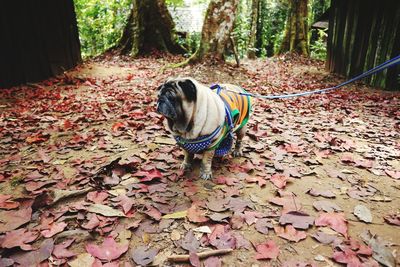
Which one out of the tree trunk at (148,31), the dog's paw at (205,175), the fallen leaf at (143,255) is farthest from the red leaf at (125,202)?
the tree trunk at (148,31)

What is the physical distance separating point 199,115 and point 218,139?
44 centimetres

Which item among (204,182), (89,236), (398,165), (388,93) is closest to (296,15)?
(388,93)

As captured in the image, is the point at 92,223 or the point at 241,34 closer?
the point at 92,223

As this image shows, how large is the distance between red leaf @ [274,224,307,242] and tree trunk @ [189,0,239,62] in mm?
7358

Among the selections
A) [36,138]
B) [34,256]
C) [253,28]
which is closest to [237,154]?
[34,256]

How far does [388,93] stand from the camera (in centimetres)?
840

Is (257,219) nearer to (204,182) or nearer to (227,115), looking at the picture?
(204,182)

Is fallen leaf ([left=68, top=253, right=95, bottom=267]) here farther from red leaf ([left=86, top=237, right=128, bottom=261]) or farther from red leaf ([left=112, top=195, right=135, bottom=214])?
red leaf ([left=112, top=195, right=135, bottom=214])

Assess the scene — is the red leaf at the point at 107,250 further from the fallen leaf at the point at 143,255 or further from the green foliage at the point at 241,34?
the green foliage at the point at 241,34

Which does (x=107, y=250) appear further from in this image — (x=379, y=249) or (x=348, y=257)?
(x=379, y=249)

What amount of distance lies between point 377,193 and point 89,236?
3.07 m

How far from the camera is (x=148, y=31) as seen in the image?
1600cm

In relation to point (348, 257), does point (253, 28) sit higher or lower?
higher

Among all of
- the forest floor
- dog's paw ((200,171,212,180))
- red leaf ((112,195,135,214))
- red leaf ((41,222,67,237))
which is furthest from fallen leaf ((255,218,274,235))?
red leaf ((41,222,67,237))
